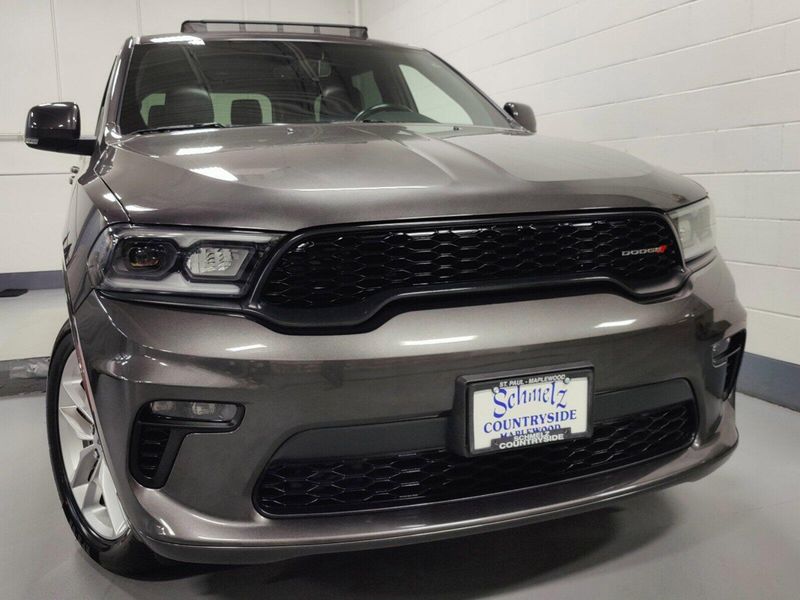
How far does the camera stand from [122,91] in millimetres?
1992

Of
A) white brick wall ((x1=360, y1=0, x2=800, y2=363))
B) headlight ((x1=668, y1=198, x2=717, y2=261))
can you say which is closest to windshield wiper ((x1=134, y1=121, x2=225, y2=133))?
headlight ((x1=668, y1=198, x2=717, y2=261))

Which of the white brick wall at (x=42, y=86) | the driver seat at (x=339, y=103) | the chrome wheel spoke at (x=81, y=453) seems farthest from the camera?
the white brick wall at (x=42, y=86)

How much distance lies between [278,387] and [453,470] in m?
0.37

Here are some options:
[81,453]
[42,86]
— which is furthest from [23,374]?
[42,86]

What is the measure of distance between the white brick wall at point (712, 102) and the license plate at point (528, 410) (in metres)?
1.74

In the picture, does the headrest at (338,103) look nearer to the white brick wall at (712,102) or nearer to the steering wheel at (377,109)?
the steering wheel at (377,109)

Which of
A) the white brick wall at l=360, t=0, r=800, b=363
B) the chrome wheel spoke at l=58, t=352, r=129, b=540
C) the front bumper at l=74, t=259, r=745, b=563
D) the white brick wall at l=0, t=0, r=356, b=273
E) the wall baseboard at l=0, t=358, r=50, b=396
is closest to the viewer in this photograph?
the front bumper at l=74, t=259, r=745, b=563

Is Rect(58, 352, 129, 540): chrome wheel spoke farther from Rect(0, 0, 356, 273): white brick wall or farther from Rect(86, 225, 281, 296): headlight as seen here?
Rect(0, 0, 356, 273): white brick wall

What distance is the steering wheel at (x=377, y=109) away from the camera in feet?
6.98

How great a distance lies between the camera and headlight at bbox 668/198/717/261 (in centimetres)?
145

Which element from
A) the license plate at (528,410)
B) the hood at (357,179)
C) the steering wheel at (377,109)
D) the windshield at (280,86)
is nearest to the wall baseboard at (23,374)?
the windshield at (280,86)

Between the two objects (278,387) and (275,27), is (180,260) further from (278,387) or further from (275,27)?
(275,27)

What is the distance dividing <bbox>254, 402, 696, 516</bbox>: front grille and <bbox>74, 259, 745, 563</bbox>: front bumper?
0.03 m

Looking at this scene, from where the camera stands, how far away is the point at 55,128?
199 cm
